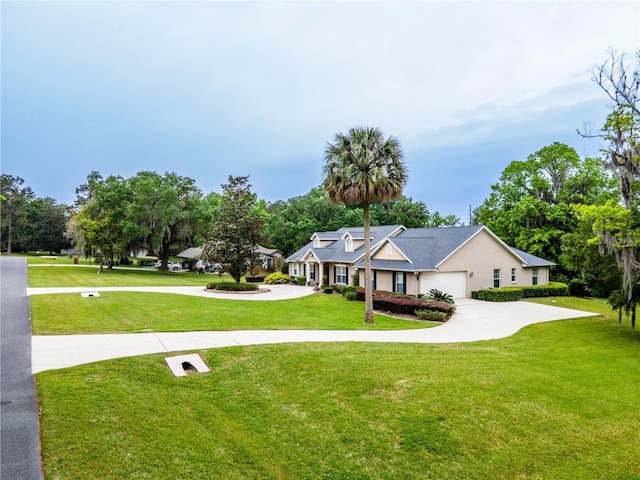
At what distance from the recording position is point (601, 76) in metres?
12.3

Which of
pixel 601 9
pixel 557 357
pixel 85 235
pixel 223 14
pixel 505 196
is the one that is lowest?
pixel 557 357

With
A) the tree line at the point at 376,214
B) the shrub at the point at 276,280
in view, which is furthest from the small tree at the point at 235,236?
the shrub at the point at 276,280

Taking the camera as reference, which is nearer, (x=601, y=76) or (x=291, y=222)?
(x=601, y=76)

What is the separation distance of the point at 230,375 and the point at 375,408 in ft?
11.3

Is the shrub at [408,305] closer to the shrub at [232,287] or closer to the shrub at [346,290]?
the shrub at [346,290]

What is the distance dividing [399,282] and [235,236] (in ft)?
41.6

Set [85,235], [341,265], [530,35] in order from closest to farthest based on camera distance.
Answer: [530,35], [341,265], [85,235]

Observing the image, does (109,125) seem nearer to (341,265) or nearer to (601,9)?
(341,265)

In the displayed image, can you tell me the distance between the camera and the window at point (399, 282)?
85.3ft

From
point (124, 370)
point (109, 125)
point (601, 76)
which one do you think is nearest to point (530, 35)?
point (601, 76)

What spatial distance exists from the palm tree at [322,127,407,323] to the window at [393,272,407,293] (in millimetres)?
9694

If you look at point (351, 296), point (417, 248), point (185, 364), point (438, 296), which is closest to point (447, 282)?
point (438, 296)

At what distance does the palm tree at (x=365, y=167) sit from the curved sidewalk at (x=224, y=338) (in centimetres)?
356

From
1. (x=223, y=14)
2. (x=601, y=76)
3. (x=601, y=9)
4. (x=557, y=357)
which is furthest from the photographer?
(x=223, y=14)
